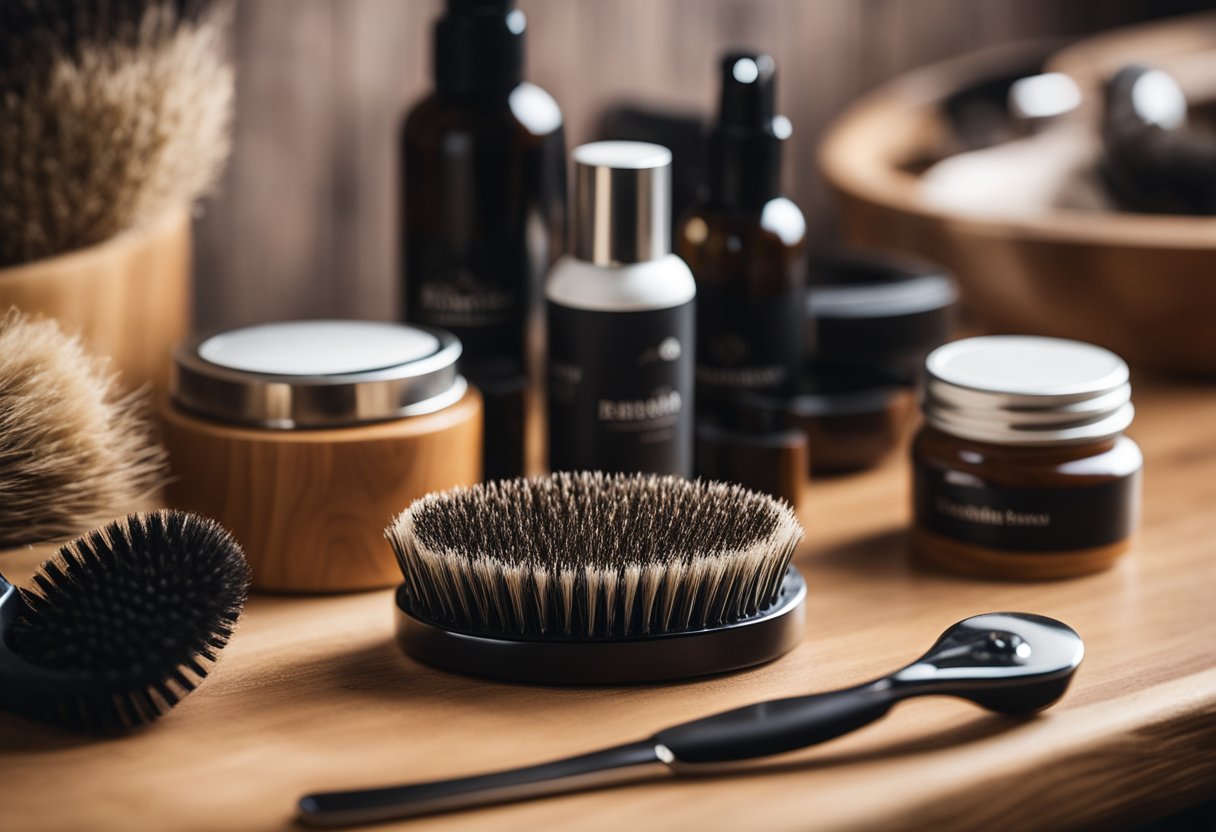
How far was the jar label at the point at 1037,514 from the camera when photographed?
0.63m

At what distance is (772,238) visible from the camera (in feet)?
2.34

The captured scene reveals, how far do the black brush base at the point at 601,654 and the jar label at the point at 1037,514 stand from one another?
0.44 ft

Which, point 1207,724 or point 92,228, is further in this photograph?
point 92,228

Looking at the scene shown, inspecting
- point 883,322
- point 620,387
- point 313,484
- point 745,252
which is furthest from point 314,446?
point 883,322

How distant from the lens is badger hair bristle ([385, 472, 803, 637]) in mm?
515

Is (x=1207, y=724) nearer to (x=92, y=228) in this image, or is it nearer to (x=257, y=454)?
(x=257, y=454)

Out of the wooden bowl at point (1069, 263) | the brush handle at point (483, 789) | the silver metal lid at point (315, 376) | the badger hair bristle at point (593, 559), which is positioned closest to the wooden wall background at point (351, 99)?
the wooden bowl at point (1069, 263)

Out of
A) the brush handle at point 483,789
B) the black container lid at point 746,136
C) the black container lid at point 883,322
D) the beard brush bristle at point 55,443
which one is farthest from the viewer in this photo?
the black container lid at point 883,322

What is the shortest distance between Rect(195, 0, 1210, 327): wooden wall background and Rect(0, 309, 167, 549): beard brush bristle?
333 mm

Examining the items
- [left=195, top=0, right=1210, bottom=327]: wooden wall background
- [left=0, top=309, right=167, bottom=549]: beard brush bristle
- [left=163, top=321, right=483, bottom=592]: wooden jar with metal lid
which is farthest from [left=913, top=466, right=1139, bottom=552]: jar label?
[left=195, top=0, right=1210, bottom=327]: wooden wall background

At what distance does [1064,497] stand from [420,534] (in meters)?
0.28

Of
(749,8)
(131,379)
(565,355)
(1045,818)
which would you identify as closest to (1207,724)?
(1045,818)

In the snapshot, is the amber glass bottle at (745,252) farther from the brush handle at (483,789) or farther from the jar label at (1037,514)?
the brush handle at (483,789)

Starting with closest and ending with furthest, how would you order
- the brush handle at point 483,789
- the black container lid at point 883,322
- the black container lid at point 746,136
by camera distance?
the brush handle at point 483,789 → the black container lid at point 746,136 → the black container lid at point 883,322
